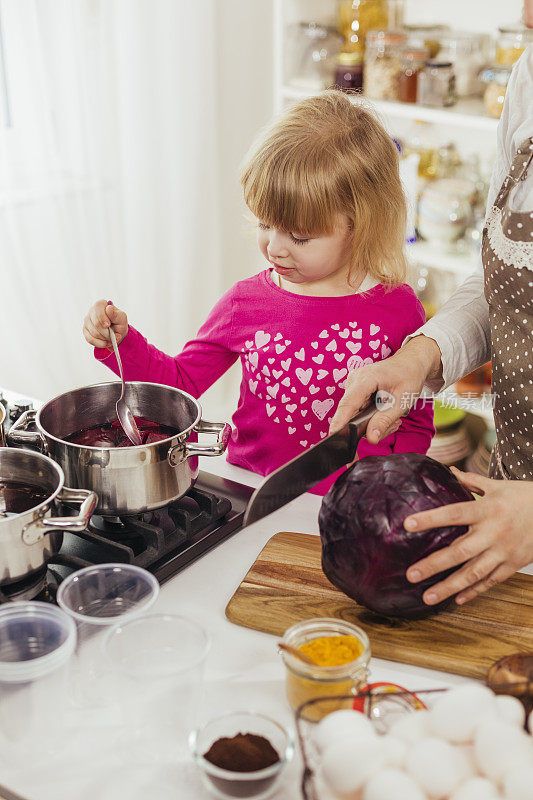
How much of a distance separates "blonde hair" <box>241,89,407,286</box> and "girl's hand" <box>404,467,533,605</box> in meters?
0.64

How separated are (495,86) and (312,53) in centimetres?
68

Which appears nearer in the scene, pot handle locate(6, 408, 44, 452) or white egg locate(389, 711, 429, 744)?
white egg locate(389, 711, 429, 744)

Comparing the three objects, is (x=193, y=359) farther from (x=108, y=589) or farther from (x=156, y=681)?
(x=156, y=681)

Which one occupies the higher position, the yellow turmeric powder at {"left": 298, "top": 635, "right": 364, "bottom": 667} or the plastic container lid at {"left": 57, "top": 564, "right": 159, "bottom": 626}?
the plastic container lid at {"left": 57, "top": 564, "right": 159, "bottom": 626}

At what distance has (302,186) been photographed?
144 cm

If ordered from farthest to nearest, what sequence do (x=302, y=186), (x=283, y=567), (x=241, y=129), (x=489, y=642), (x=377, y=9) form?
(x=241, y=129) → (x=377, y=9) → (x=302, y=186) → (x=283, y=567) → (x=489, y=642)

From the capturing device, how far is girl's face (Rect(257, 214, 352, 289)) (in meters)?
1.49

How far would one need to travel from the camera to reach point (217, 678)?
38.5 inches

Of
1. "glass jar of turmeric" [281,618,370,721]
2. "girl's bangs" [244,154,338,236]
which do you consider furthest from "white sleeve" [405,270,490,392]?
"glass jar of turmeric" [281,618,370,721]

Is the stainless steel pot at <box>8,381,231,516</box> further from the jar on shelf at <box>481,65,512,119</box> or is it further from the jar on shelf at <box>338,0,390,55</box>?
the jar on shelf at <box>338,0,390,55</box>

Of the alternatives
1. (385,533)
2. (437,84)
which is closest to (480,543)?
(385,533)

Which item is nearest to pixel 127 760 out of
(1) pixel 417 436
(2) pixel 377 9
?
(1) pixel 417 436

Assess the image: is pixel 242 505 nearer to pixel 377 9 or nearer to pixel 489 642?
pixel 489 642

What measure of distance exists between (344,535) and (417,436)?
607 mm
